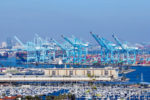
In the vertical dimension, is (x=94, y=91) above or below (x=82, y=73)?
below

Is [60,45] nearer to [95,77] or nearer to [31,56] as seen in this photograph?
[31,56]

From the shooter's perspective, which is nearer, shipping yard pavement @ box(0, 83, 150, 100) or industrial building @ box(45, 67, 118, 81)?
shipping yard pavement @ box(0, 83, 150, 100)

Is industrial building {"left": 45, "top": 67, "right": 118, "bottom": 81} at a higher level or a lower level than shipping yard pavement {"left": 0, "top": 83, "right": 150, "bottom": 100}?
higher

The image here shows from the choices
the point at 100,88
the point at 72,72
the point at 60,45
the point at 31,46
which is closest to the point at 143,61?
the point at 60,45

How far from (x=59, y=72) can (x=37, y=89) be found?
9.01 metres

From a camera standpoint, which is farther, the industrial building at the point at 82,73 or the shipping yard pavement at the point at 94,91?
the industrial building at the point at 82,73

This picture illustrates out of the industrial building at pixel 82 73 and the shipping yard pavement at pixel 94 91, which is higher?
the industrial building at pixel 82 73

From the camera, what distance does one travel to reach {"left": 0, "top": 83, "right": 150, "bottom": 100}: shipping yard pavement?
2637 cm

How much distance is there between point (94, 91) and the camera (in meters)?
28.5

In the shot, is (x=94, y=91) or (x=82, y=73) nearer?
(x=94, y=91)

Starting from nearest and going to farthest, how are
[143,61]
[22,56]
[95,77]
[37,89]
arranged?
[37,89] → [95,77] → [143,61] → [22,56]

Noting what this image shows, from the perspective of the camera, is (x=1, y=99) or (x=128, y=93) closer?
(x=1, y=99)

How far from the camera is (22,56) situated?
7950 centimetres

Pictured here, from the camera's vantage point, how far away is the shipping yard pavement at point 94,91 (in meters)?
26.4
